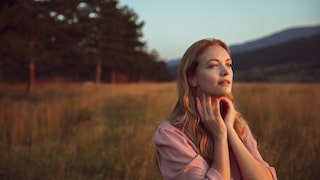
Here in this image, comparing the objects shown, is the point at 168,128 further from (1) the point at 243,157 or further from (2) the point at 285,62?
(2) the point at 285,62

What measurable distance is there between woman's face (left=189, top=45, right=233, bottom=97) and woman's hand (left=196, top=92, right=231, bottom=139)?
0.12 feet

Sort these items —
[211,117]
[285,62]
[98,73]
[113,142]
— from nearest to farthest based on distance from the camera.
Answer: [211,117], [113,142], [285,62], [98,73]

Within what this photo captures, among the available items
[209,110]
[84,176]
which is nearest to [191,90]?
[209,110]

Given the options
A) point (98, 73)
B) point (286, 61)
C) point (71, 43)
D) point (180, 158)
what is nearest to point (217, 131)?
point (180, 158)

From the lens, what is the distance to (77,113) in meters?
7.44

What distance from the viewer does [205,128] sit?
156cm

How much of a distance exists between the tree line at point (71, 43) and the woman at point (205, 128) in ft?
18.7

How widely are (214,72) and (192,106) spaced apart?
15 centimetres

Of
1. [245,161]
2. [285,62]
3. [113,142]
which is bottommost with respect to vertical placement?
[113,142]

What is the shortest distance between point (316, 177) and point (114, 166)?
182 cm

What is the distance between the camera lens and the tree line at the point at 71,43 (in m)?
8.00

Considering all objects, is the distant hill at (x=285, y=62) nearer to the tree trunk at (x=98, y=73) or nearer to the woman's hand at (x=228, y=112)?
the woman's hand at (x=228, y=112)

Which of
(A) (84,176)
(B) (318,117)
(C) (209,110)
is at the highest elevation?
(C) (209,110)

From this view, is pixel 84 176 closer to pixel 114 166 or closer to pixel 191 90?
pixel 114 166
